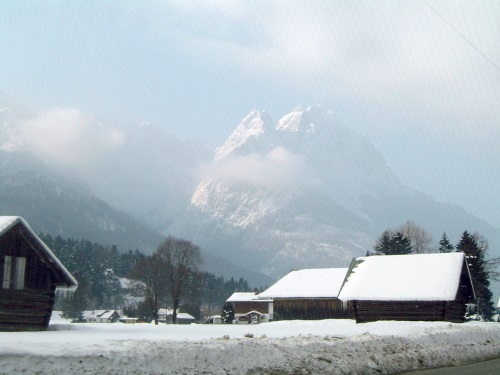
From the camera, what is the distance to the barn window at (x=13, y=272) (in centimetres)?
2870

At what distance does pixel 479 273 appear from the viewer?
78.8 m

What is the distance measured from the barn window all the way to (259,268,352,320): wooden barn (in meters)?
44.3

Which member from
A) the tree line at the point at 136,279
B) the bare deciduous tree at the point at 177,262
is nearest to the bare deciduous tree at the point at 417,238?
the bare deciduous tree at the point at 177,262

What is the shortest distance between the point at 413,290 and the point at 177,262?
58.6m

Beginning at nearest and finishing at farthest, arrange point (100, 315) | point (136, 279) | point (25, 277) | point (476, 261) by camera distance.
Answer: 1. point (25, 277)
2. point (476, 261)
3. point (136, 279)
4. point (100, 315)

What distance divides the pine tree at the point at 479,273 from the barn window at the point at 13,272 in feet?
195

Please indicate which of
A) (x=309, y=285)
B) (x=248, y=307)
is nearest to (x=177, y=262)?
(x=248, y=307)

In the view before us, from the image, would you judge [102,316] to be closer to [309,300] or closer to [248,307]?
[248,307]

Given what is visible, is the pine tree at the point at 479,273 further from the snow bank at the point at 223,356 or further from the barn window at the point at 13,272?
the snow bank at the point at 223,356

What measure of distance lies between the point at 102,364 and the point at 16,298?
18372 millimetres

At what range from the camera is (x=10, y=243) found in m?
28.7

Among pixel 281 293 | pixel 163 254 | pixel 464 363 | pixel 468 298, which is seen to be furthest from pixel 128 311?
pixel 464 363

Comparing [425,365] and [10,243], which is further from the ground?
[10,243]

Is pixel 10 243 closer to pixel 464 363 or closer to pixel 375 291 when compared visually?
pixel 464 363
